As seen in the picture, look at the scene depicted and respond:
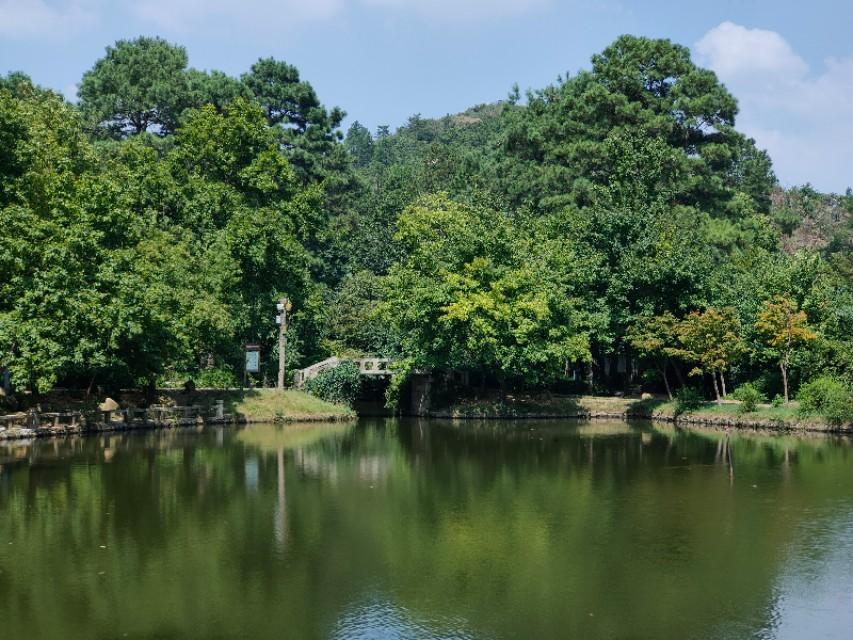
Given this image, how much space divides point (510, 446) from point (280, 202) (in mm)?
21565

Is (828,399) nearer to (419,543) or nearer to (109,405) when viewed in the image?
(419,543)

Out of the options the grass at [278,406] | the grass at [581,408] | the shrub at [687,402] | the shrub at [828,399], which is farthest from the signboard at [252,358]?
the shrub at [828,399]

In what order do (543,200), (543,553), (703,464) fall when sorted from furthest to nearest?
(543,200), (703,464), (543,553)

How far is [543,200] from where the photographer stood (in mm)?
63781

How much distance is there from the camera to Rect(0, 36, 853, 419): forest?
3847cm

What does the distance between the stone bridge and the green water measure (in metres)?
14.0

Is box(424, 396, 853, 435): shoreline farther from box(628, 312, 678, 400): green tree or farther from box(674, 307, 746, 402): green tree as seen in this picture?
box(628, 312, 678, 400): green tree

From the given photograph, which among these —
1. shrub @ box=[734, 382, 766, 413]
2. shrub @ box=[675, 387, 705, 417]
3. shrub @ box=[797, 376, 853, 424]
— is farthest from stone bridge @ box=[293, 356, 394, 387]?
shrub @ box=[797, 376, 853, 424]

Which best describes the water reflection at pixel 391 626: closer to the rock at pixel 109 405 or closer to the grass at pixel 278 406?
the rock at pixel 109 405

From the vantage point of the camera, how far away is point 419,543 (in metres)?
20.2

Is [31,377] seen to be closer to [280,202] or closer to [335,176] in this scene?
[280,202]

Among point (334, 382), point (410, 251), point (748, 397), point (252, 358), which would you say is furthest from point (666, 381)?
point (252, 358)

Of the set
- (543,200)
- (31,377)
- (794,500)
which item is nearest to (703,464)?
(794,500)

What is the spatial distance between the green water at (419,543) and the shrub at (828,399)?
6175mm
